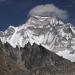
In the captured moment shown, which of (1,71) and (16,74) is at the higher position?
(1,71)

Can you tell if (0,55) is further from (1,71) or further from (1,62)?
(1,71)

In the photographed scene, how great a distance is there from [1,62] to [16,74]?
20596 millimetres

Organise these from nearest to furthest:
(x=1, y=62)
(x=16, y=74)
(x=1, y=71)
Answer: (x=1, y=71), (x=1, y=62), (x=16, y=74)

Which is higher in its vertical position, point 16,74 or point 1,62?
point 1,62

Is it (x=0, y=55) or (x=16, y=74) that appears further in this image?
(x=16, y=74)

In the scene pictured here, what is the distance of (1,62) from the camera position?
509 feet

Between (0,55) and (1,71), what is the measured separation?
1919cm

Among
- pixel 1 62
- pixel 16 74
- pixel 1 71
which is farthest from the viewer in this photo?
pixel 16 74

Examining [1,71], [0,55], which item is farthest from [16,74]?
[1,71]

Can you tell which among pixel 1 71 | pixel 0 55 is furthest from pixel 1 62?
pixel 1 71

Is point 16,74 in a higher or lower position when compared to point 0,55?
lower

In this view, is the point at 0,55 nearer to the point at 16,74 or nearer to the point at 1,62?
the point at 1,62

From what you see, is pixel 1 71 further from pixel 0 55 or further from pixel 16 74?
pixel 16 74

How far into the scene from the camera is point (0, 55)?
514ft
